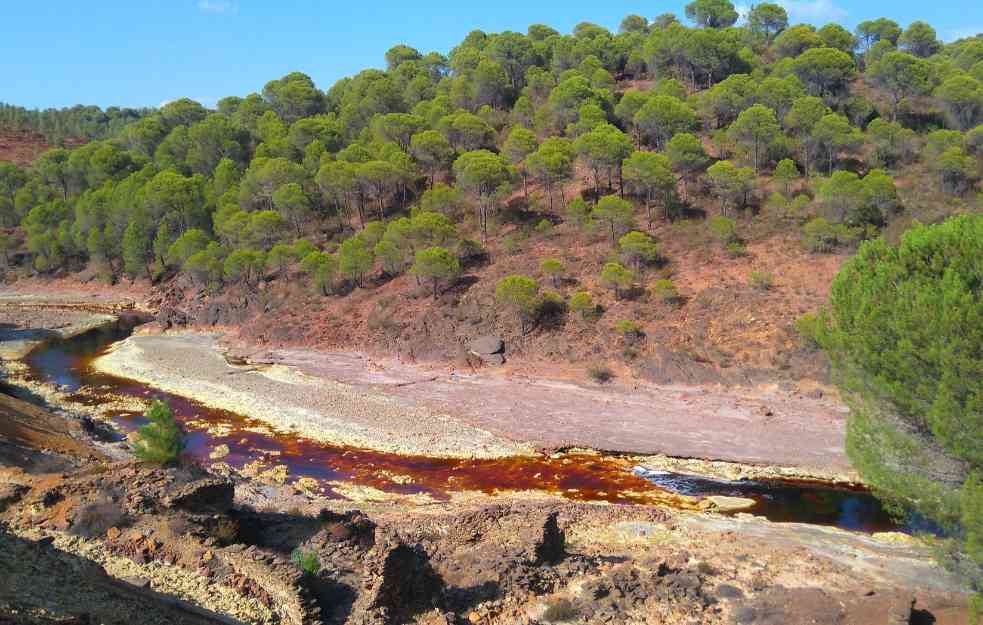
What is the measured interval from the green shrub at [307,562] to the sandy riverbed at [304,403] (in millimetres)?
13728

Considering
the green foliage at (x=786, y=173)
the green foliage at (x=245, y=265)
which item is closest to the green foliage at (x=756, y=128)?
the green foliage at (x=786, y=173)

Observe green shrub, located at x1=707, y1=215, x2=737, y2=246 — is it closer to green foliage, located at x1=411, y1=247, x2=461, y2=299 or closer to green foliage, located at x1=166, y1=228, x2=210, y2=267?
green foliage, located at x1=411, y1=247, x2=461, y2=299

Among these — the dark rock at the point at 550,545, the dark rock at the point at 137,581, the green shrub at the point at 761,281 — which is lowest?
the dark rock at the point at 550,545

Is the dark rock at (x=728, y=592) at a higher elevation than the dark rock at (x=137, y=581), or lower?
lower

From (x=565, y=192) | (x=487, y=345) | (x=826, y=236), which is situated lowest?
(x=487, y=345)

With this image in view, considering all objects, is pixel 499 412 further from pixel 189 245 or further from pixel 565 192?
pixel 189 245

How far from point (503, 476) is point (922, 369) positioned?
17519 mm

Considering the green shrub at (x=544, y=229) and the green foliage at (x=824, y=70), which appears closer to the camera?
the green shrub at (x=544, y=229)

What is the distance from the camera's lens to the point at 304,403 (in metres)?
39.0

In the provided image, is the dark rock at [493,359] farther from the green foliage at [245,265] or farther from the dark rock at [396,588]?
the dark rock at [396,588]

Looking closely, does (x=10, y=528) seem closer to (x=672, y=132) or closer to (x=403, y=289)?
(x=403, y=289)

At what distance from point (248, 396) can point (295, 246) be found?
76.3ft

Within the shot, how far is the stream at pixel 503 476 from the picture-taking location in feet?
86.8

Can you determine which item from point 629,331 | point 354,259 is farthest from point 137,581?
point 354,259
